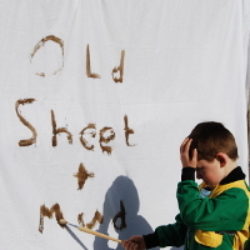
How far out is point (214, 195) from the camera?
1.75m

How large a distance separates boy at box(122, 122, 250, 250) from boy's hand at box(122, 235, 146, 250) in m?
0.26

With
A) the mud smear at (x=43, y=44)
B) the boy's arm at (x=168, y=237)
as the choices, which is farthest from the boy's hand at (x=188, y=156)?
the mud smear at (x=43, y=44)

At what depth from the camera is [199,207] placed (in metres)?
1.66

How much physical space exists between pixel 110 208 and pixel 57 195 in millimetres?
258

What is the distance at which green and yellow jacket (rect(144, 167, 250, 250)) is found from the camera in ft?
5.45

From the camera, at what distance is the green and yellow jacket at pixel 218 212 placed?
166 cm

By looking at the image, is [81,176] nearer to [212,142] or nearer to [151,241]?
[151,241]

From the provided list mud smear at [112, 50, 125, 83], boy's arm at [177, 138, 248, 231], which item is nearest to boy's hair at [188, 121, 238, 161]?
boy's arm at [177, 138, 248, 231]

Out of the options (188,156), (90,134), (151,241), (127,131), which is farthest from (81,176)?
(188,156)

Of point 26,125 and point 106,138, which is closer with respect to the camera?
point 26,125

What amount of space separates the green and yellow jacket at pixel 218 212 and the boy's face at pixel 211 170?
0.02 meters

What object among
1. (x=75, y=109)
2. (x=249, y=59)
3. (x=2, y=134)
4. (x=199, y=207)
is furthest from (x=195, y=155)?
(x=249, y=59)

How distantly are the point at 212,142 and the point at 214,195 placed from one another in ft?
0.61

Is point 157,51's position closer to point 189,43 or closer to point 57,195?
point 189,43
